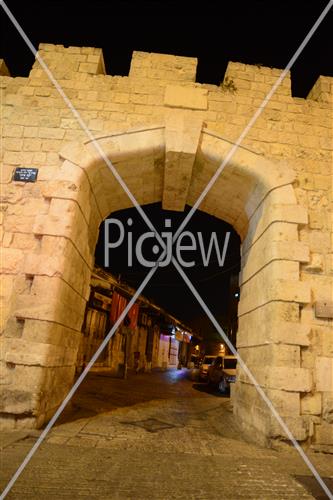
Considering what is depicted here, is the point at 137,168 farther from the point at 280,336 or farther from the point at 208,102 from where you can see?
the point at 280,336

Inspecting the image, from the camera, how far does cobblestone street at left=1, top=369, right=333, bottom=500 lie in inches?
89.9

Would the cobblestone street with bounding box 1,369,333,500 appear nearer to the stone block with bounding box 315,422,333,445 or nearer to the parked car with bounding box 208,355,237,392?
the stone block with bounding box 315,422,333,445

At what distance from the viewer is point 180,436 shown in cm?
396

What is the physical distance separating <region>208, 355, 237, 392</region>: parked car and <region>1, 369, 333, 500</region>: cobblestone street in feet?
21.0

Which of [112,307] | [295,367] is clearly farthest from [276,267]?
[112,307]

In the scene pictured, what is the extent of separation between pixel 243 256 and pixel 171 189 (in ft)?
5.79

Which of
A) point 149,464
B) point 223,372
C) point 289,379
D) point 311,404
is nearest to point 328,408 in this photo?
point 311,404

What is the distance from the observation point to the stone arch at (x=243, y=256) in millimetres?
3766

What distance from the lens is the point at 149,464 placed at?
2.81 m

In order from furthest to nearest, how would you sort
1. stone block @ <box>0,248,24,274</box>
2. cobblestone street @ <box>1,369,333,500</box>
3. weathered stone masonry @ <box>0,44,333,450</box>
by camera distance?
stone block @ <box>0,248,24,274</box> < weathered stone masonry @ <box>0,44,333,450</box> < cobblestone street @ <box>1,369,333,500</box>

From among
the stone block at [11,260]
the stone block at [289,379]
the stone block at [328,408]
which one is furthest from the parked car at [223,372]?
the stone block at [11,260]

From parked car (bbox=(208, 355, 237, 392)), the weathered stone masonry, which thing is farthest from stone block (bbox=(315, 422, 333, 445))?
parked car (bbox=(208, 355, 237, 392))

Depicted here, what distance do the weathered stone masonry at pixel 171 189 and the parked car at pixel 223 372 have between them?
18.9 ft

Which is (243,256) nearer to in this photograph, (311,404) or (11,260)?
(311,404)
